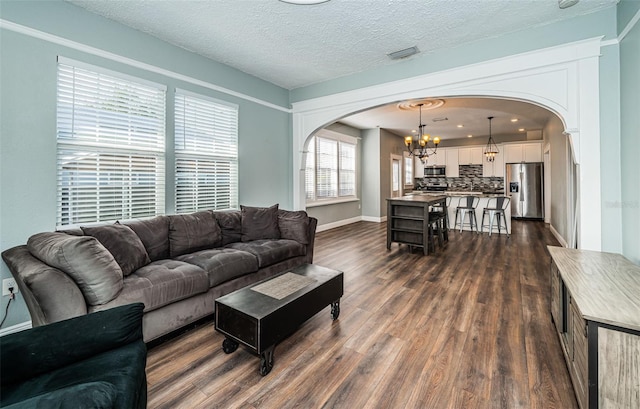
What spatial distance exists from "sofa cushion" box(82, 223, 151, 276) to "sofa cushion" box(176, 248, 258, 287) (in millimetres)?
379

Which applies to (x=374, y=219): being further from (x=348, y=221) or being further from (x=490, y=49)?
(x=490, y=49)

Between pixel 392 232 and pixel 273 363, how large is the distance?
12.2 feet

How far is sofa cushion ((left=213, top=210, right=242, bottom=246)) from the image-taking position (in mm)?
3422

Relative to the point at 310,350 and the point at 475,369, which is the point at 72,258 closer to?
the point at 310,350

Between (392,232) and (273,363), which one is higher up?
(392,232)

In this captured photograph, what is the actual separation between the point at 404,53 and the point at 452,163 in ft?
24.7

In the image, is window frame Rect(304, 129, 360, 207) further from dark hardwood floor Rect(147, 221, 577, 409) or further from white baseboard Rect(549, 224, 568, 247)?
white baseboard Rect(549, 224, 568, 247)

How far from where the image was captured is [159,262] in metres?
2.58

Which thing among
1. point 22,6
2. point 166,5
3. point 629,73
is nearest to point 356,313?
point 629,73

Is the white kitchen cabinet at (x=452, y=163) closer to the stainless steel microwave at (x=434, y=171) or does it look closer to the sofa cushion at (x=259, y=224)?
the stainless steel microwave at (x=434, y=171)

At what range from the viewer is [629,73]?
7.82 ft

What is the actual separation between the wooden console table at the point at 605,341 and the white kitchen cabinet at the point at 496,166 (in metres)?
8.51

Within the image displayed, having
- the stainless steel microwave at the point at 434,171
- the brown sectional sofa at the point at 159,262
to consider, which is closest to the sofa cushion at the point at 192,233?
the brown sectional sofa at the point at 159,262

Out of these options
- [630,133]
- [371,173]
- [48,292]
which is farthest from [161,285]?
[371,173]
